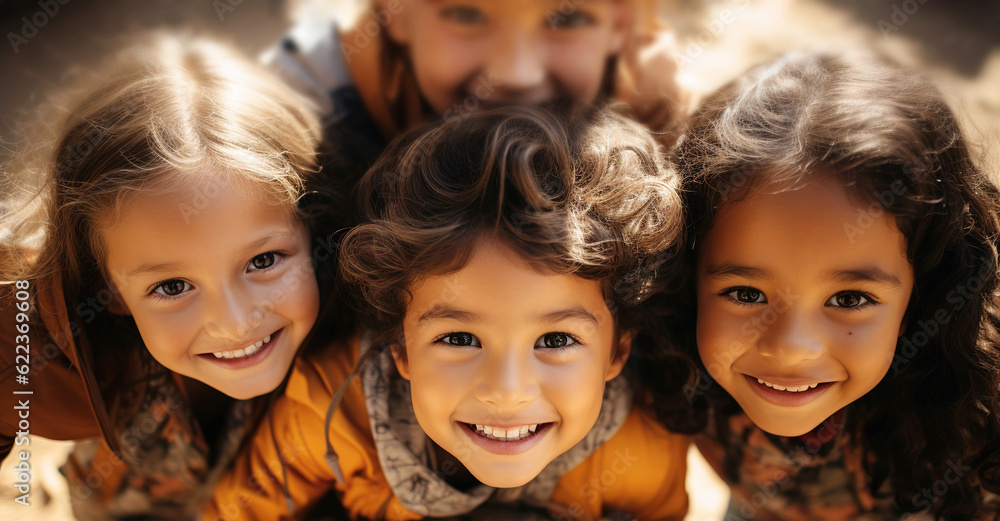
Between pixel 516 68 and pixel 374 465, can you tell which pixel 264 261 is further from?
pixel 516 68

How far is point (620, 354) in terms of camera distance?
157cm

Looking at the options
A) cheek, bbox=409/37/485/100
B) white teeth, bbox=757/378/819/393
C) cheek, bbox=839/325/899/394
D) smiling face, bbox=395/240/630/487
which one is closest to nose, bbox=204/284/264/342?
smiling face, bbox=395/240/630/487

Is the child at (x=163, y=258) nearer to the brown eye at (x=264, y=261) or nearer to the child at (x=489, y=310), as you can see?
the brown eye at (x=264, y=261)

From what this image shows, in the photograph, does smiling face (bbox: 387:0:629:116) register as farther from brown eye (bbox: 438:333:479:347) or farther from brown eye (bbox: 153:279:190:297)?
brown eye (bbox: 153:279:190:297)

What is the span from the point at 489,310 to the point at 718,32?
9.18ft

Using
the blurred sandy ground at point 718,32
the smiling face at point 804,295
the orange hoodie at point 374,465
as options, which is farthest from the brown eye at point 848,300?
the blurred sandy ground at point 718,32

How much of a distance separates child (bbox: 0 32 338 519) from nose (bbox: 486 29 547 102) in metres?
0.45

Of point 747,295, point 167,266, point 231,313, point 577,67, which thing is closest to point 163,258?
point 167,266

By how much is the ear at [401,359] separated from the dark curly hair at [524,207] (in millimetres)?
51

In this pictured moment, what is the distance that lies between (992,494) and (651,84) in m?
1.31

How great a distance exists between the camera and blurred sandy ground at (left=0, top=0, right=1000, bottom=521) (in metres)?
2.85

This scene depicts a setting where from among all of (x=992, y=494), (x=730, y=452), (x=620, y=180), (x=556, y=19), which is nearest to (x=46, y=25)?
(x=556, y=19)

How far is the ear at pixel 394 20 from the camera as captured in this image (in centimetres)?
194

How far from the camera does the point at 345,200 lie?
66.1 inches
